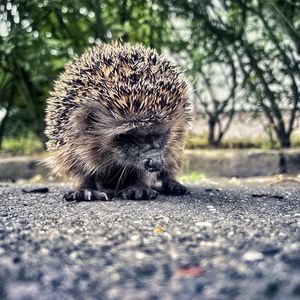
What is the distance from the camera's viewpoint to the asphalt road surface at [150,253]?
5.60ft

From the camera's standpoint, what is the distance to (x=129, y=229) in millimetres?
2531

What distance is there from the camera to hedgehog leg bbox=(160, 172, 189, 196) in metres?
4.43

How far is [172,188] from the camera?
14.6 feet

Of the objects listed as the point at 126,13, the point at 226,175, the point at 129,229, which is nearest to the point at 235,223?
the point at 129,229

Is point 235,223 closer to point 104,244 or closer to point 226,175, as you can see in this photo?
point 104,244

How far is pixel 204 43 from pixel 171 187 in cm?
310

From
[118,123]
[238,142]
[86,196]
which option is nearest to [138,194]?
[86,196]

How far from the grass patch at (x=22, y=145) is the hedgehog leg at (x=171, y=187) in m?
4.16

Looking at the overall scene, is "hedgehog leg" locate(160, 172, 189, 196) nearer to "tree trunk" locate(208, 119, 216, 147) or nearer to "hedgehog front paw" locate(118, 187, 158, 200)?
"hedgehog front paw" locate(118, 187, 158, 200)

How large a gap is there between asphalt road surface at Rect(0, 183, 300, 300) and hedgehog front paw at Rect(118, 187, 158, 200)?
58cm

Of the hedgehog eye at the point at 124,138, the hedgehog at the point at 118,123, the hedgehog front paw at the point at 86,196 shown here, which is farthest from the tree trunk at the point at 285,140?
the hedgehog front paw at the point at 86,196

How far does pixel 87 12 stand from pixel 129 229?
4.81 meters

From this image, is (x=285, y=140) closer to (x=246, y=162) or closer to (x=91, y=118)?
(x=246, y=162)

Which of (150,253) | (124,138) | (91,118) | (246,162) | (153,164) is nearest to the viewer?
(150,253)
